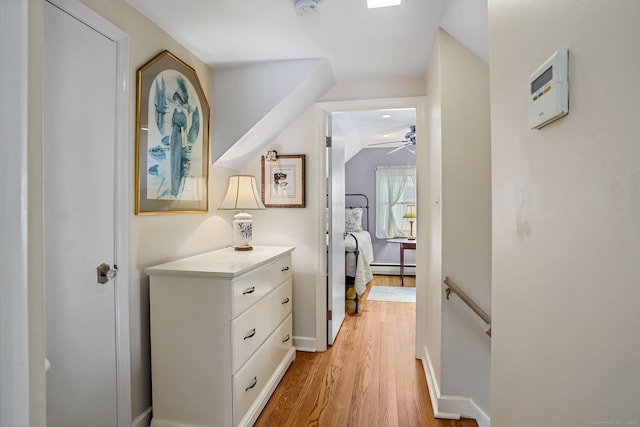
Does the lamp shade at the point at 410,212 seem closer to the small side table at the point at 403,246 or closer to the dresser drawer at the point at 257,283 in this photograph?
the small side table at the point at 403,246

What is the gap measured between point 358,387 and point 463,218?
1.34 metres

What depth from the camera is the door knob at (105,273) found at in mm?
1544

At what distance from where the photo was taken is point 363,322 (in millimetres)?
3576

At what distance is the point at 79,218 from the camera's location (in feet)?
4.72

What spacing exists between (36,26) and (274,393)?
219 centimetres

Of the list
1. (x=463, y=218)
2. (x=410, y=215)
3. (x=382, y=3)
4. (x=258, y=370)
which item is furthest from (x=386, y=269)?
(x=382, y=3)

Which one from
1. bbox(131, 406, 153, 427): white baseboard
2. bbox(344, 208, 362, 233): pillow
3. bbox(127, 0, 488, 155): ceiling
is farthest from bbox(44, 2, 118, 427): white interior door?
bbox(344, 208, 362, 233): pillow

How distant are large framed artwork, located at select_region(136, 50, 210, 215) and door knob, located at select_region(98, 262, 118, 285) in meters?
0.31

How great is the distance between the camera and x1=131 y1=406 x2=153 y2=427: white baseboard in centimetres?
172

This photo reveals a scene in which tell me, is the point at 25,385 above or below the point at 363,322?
above

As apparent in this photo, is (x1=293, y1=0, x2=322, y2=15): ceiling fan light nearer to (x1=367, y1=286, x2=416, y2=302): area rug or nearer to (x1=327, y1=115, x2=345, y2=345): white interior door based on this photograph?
(x1=327, y1=115, x2=345, y2=345): white interior door

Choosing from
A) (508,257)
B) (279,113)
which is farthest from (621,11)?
(279,113)

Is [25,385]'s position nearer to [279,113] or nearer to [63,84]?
[63,84]

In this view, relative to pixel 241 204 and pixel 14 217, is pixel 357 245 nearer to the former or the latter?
pixel 241 204
